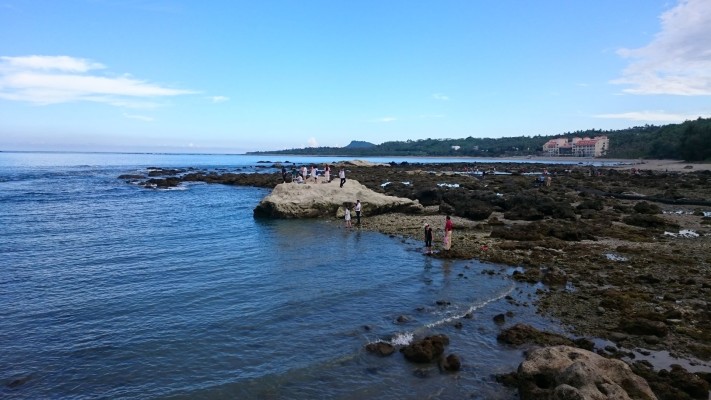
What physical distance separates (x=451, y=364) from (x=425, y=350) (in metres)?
0.81

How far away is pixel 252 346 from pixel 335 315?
3430 millimetres

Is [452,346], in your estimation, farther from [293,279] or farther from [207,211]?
[207,211]

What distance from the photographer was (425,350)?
1238cm

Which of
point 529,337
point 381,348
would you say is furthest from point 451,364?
point 529,337

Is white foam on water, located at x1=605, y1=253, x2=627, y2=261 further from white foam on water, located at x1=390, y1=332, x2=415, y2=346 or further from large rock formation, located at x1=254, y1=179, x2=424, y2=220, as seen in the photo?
large rock formation, located at x1=254, y1=179, x2=424, y2=220

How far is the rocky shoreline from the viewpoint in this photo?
14.1m

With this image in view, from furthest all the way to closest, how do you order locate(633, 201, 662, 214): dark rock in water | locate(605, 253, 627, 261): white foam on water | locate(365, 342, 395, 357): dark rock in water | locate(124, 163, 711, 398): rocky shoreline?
locate(633, 201, 662, 214): dark rock in water → locate(605, 253, 627, 261): white foam on water → locate(124, 163, 711, 398): rocky shoreline → locate(365, 342, 395, 357): dark rock in water

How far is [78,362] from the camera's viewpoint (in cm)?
1212

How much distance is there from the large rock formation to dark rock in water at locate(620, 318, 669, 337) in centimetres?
2503

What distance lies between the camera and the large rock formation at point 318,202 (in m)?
37.6

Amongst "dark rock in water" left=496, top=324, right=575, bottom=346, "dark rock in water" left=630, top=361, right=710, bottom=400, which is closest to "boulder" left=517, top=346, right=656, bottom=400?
"dark rock in water" left=630, top=361, right=710, bottom=400

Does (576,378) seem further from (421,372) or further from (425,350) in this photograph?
(425,350)

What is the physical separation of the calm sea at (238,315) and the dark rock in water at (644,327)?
2454mm

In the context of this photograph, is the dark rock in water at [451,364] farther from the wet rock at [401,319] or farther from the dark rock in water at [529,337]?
the wet rock at [401,319]
